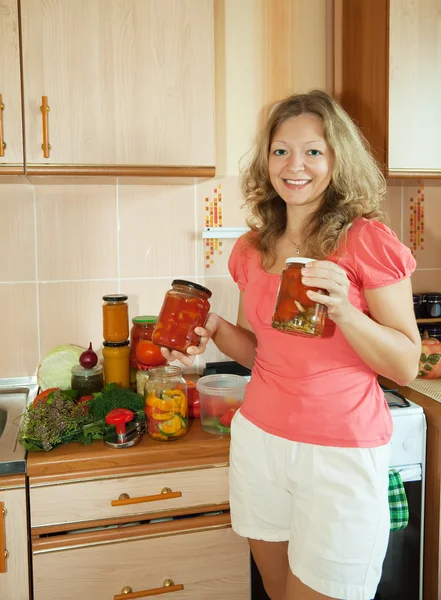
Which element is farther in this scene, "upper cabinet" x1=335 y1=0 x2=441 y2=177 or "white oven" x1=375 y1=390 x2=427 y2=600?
"upper cabinet" x1=335 y1=0 x2=441 y2=177

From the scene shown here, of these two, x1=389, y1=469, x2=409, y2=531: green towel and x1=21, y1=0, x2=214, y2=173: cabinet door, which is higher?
x1=21, y1=0, x2=214, y2=173: cabinet door

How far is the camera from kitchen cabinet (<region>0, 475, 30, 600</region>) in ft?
4.40

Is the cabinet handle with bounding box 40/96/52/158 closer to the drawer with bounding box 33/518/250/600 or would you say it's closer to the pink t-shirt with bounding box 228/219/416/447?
the pink t-shirt with bounding box 228/219/416/447

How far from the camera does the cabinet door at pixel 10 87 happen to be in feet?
4.85

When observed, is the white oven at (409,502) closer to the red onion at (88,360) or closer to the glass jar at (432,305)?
the glass jar at (432,305)

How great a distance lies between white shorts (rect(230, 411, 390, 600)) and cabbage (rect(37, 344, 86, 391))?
2.84ft

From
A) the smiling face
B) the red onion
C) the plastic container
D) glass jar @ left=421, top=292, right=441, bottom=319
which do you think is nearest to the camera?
the smiling face

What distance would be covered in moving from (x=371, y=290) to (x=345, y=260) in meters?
0.08

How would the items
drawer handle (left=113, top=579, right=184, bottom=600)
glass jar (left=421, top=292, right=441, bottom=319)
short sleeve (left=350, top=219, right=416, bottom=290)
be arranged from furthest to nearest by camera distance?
glass jar (left=421, top=292, right=441, bottom=319) → drawer handle (left=113, top=579, right=184, bottom=600) → short sleeve (left=350, top=219, right=416, bottom=290)

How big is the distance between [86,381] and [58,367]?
13 centimetres

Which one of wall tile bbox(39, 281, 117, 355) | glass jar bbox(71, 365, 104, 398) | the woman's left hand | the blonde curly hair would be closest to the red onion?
glass jar bbox(71, 365, 104, 398)

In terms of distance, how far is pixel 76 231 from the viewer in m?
1.92

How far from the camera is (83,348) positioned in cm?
193

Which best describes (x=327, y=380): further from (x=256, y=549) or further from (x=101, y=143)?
(x=101, y=143)
